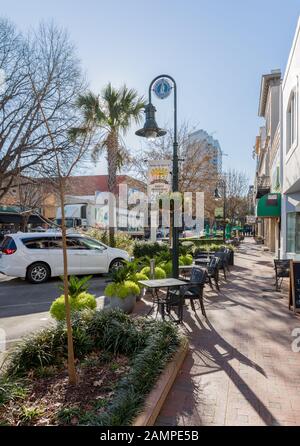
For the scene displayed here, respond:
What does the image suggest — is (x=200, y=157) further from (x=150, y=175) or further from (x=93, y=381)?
(x=93, y=381)

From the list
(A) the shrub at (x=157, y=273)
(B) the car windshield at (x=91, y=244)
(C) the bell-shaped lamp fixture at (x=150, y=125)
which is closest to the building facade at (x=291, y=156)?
(C) the bell-shaped lamp fixture at (x=150, y=125)

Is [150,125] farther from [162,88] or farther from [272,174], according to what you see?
[272,174]

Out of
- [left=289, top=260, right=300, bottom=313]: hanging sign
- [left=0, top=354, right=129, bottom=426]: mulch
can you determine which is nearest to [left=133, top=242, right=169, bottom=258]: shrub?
[left=289, top=260, right=300, bottom=313]: hanging sign

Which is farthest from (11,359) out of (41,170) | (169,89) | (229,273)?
(41,170)

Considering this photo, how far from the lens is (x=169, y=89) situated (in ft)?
29.5

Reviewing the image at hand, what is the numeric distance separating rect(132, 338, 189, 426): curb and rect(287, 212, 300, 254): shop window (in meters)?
11.1

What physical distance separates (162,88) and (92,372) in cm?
734

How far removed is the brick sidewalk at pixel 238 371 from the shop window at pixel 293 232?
690 cm

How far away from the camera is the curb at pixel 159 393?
313cm

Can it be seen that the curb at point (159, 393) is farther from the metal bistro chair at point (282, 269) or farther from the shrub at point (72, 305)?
the metal bistro chair at point (282, 269)

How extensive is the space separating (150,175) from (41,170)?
890 centimetres
